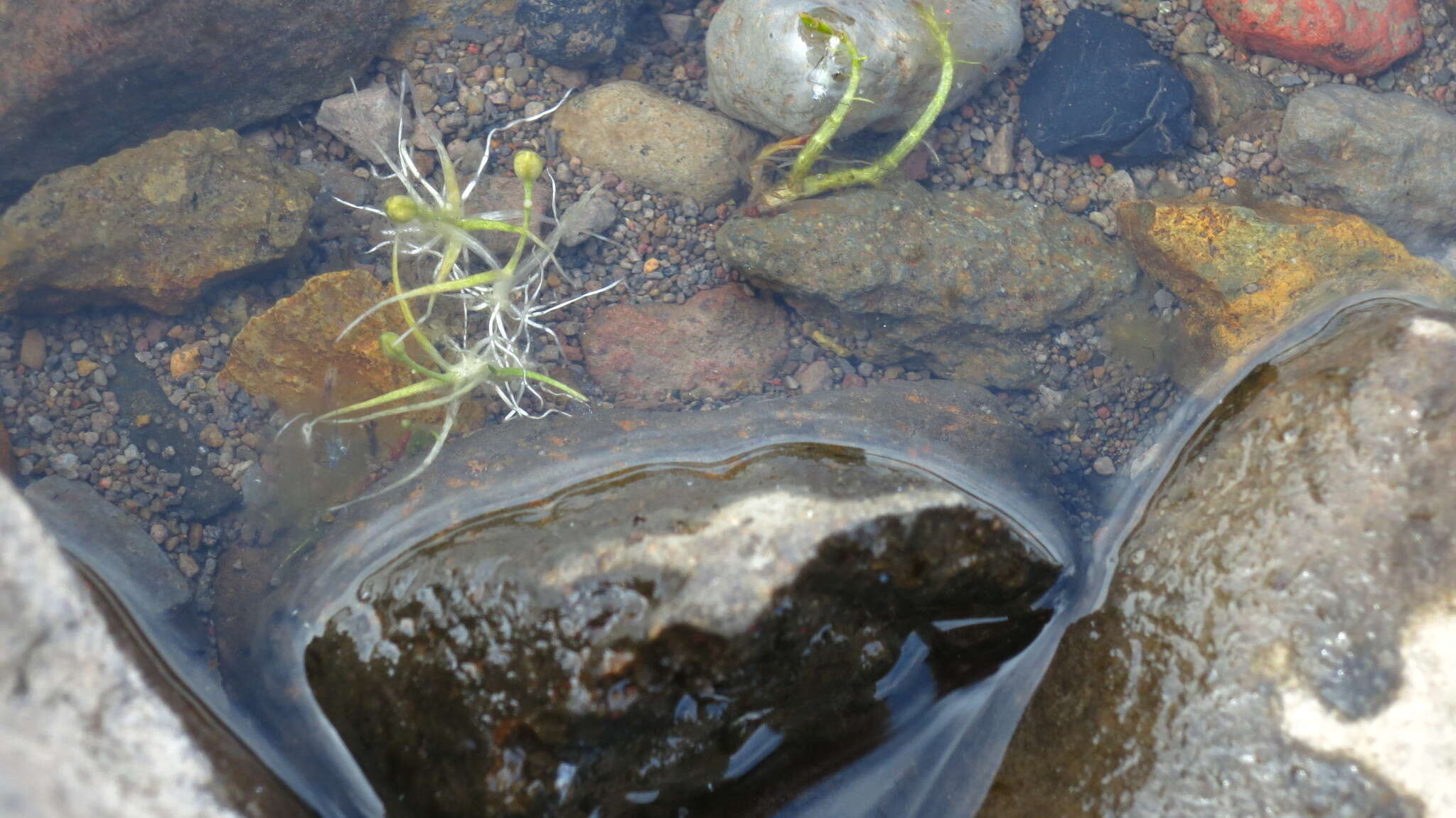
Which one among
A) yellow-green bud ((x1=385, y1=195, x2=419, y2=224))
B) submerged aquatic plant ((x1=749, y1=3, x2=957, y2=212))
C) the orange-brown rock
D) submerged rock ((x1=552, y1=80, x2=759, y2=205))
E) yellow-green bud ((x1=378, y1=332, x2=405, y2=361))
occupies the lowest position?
the orange-brown rock

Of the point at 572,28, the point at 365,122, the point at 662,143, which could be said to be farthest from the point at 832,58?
the point at 365,122

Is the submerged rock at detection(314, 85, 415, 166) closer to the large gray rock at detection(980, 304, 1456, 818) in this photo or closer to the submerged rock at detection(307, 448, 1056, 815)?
the submerged rock at detection(307, 448, 1056, 815)

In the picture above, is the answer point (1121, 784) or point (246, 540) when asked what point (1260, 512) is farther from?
A: point (246, 540)

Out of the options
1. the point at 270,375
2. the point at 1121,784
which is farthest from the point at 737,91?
the point at 1121,784

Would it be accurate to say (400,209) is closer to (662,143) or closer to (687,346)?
(687,346)

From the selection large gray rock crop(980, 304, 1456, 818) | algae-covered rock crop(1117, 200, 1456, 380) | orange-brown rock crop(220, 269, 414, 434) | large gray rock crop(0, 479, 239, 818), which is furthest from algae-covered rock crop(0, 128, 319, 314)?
algae-covered rock crop(1117, 200, 1456, 380)

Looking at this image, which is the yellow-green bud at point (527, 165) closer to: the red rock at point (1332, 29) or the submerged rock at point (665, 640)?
the submerged rock at point (665, 640)

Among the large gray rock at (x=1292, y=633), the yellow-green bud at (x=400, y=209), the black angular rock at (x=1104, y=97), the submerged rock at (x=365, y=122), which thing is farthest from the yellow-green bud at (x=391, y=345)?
the black angular rock at (x=1104, y=97)
